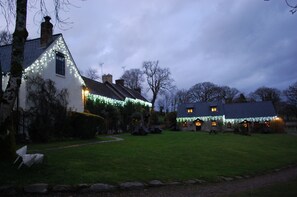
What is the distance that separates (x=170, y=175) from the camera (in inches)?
456

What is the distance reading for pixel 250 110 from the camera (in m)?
63.9

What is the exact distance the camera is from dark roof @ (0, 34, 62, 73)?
2558 centimetres

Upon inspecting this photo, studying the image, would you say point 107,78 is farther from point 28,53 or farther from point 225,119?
point 28,53

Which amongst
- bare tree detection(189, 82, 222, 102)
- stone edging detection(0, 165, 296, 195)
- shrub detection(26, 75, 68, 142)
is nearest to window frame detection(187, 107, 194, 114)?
bare tree detection(189, 82, 222, 102)

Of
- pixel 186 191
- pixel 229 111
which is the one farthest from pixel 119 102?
pixel 186 191

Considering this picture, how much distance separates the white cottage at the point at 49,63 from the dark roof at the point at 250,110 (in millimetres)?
40253

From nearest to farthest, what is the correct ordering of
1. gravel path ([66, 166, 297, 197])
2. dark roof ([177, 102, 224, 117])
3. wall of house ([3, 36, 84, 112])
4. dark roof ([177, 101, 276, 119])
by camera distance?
gravel path ([66, 166, 297, 197]) → wall of house ([3, 36, 84, 112]) → dark roof ([177, 101, 276, 119]) → dark roof ([177, 102, 224, 117])

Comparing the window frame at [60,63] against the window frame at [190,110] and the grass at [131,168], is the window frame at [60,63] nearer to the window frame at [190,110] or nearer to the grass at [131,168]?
the grass at [131,168]

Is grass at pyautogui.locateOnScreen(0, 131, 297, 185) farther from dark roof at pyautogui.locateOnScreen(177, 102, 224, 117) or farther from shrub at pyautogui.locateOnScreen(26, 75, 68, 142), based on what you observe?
dark roof at pyautogui.locateOnScreen(177, 102, 224, 117)

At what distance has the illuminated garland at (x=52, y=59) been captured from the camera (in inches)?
997

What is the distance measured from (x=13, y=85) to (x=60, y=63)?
17.8m

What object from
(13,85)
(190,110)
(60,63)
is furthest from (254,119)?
(13,85)

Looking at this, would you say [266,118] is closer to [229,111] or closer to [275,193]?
[229,111]

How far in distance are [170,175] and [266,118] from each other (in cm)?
5422
